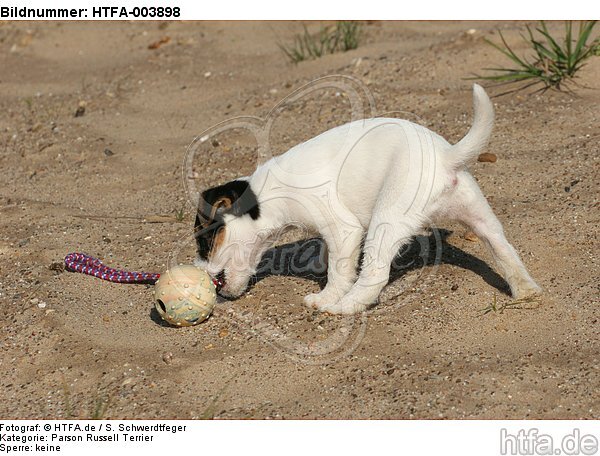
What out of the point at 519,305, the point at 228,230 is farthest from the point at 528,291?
the point at 228,230

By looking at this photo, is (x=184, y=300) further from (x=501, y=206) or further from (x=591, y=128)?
(x=591, y=128)

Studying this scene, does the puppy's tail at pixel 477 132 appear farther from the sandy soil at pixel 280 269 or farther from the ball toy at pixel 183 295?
the ball toy at pixel 183 295

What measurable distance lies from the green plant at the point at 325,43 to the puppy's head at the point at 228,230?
14.0 ft

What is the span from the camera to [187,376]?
4766 millimetres

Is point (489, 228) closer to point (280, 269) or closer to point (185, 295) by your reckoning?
point (280, 269)

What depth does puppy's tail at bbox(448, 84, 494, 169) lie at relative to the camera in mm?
4848

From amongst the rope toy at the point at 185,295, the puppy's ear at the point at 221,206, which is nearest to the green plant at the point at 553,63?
the puppy's ear at the point at 221,206

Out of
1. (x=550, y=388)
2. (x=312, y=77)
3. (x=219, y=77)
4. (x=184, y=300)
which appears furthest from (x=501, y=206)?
(x=219, y=77)

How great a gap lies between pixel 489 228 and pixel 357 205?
812 millimetres

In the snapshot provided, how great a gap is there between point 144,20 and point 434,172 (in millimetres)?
7564

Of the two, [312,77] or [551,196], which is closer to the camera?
[551,196]

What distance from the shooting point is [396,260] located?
6.00m

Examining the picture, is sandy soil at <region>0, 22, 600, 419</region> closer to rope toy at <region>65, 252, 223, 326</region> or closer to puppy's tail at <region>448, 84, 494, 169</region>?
rope toy at <region>65, 252, 223, 326</region>
